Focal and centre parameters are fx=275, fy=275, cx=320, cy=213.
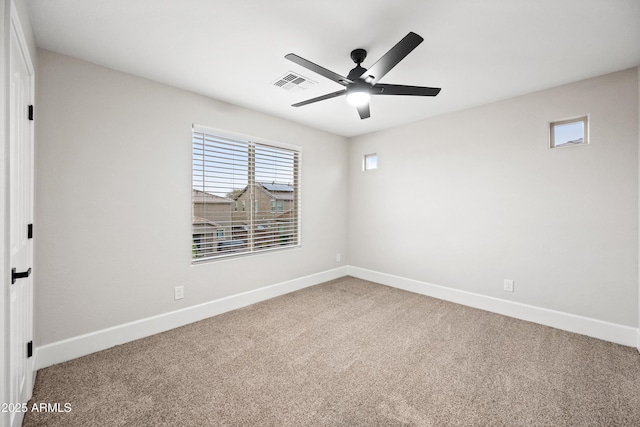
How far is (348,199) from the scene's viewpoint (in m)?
4.83

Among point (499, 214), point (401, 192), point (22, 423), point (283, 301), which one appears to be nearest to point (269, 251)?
point (283, 301)

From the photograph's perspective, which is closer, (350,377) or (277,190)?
(350,377)

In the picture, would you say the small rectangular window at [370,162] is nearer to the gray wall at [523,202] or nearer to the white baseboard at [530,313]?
the gray wall at [523,202]

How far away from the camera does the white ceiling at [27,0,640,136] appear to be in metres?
1.71

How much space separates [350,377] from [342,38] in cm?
247

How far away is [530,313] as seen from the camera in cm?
298

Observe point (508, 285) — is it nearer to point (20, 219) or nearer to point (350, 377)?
point (350, 377)

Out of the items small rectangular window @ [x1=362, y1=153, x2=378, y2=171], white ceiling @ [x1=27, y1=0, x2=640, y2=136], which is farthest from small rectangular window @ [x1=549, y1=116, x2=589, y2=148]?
small rectangular window @ [x1=362, y1=153, x2=378, y2=171]

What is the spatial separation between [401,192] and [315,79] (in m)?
2.19

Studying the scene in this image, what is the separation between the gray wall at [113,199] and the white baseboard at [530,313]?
2.42 metres

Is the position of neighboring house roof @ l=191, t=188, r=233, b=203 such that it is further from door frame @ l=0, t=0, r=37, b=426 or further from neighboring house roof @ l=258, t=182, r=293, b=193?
door frame @ l=0, t=0, r=37, b=426

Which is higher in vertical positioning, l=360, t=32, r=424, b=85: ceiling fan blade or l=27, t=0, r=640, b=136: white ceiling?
l=27, t=0, r=640, b=136: white ceiling

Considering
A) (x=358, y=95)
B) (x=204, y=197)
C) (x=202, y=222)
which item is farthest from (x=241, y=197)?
(x=358, y=95)

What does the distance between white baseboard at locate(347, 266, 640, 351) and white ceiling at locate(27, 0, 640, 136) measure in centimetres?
233
